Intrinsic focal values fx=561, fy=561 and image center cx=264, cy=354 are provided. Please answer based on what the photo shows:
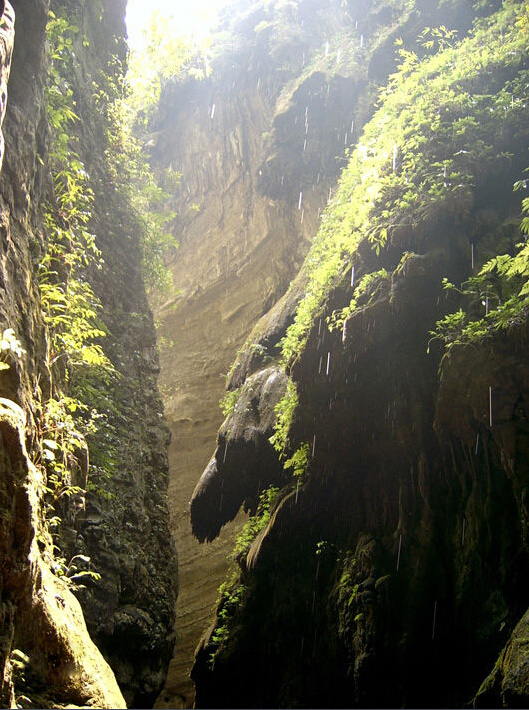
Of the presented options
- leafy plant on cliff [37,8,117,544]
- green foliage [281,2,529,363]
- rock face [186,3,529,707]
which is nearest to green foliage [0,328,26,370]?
leafy plant on cliff [37,8,117,544]

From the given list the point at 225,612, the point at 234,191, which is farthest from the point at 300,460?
the point at 234,191

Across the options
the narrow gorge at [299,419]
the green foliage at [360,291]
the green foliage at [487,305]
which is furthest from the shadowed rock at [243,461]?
the green foliage at [487,305]

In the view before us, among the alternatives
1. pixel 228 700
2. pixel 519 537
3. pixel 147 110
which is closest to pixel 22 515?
pixel 519 537

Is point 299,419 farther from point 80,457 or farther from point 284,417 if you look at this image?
point 80,457

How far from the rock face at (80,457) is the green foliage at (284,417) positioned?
2.21m

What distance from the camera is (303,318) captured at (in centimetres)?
1083

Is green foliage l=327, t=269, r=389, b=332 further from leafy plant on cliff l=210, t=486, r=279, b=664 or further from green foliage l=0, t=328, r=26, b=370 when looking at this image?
green foliage l=0, t=328, r=26, b=370

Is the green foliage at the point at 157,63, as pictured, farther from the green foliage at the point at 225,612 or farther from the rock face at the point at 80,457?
the green foliage at the point at 225,612

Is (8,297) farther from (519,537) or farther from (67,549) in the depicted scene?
(519,537)

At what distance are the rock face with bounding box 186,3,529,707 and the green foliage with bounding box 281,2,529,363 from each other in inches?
1.6

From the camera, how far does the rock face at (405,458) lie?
7488 mm

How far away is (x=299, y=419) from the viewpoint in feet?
32.4

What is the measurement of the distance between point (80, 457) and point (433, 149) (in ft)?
25.9

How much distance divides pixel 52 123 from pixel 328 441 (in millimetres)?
6499
